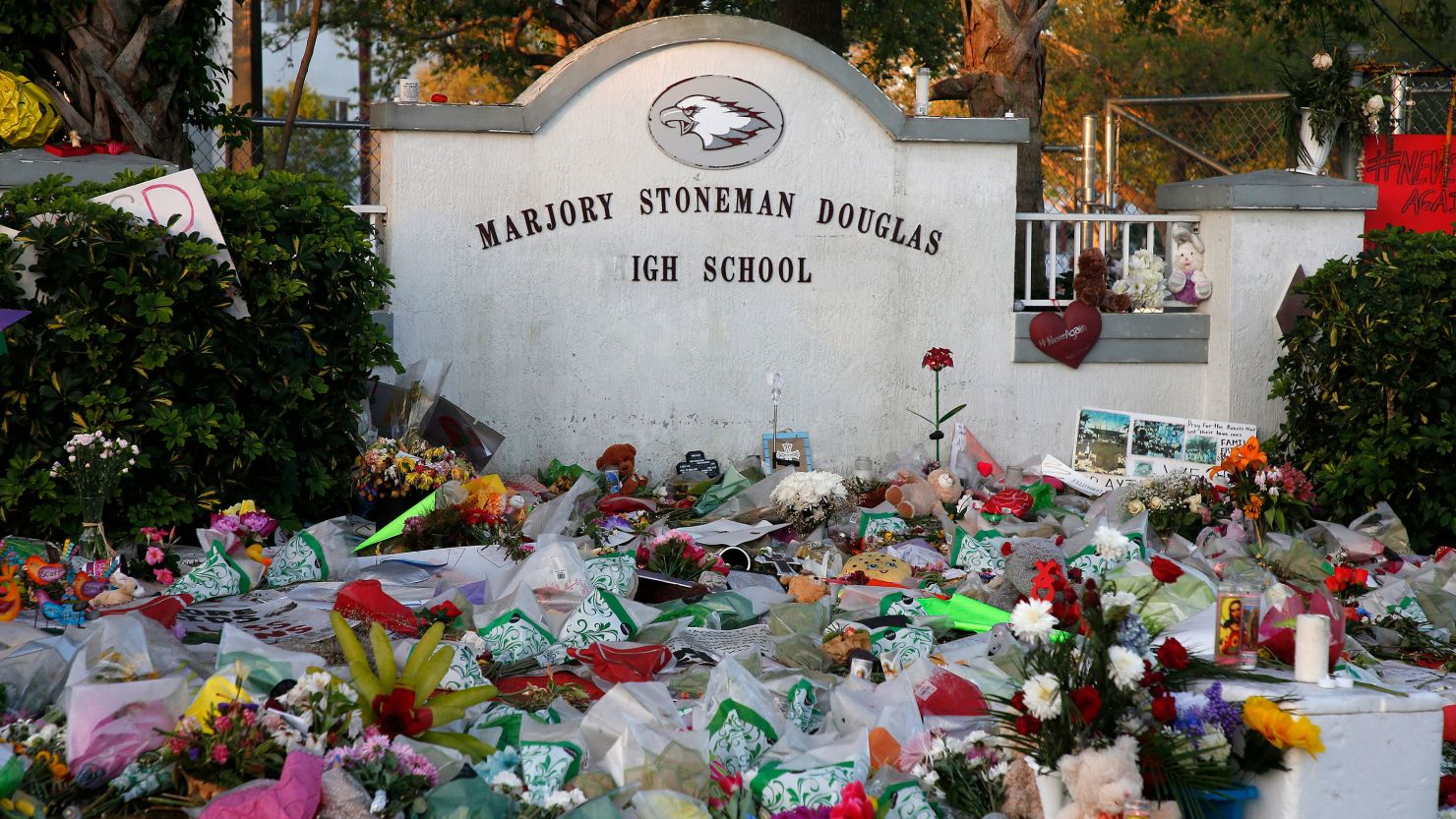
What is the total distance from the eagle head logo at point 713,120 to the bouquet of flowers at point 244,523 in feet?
11.3

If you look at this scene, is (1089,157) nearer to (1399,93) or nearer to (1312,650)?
(1399,93)

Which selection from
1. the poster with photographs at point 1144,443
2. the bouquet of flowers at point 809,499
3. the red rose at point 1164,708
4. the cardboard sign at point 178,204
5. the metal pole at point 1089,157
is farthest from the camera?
the metal pole at point 1089,157

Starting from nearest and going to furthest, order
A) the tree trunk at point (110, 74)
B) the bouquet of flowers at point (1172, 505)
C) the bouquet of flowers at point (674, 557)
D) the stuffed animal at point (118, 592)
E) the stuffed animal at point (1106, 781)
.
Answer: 1. the stuffed animal at point (1106, 781)
2. the stuffed animal at point (118, 592)
3. the bouquet of flowers at point (674, 557)
4. the bouquet of flowers at point (1172, 505)
5. the tree trunk at point (110, 74)

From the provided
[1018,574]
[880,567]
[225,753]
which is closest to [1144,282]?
[880,567]

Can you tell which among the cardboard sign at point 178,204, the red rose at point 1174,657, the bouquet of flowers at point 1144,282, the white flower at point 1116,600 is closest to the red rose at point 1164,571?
the white flower at point 1116,600

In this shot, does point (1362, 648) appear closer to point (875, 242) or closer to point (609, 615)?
point (609, 615)

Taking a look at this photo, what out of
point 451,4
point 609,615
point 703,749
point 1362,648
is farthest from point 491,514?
point 451,4

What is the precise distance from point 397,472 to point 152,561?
1.50m

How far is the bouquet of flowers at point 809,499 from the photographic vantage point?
7609mm

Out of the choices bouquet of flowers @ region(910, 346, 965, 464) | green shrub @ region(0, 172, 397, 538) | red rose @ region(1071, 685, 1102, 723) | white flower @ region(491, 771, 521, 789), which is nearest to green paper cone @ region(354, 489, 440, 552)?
green shrub @ region(0, 172, 397, 538)

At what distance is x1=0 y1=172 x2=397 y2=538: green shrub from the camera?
6445mm

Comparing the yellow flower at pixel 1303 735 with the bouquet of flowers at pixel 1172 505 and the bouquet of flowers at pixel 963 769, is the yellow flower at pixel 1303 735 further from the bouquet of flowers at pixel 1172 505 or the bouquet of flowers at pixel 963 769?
the bouquet of flowers at pixel 1172 505

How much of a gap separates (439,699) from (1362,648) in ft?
11.3

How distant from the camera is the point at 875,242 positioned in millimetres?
8977
